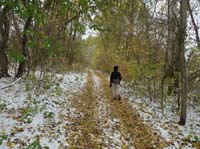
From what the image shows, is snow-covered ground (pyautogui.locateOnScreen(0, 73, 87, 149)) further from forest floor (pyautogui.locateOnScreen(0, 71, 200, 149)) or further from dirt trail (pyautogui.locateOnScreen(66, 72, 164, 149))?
dirt trail (pyautogui.locateOnScreen(66, 72, 164, 149))

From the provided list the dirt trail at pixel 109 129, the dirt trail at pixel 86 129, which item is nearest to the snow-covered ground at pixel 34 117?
the dirt trail at pixel 86 129

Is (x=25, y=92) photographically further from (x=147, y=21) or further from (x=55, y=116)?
(x=147, y=21)

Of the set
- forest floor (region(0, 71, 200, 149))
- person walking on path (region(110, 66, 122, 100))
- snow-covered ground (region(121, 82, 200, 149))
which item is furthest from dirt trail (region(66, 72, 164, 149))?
person walking on path (region(110, 66, 122, 100))

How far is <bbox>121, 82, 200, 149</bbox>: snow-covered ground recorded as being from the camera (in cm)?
846

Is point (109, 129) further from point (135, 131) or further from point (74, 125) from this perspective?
point (74, 125)

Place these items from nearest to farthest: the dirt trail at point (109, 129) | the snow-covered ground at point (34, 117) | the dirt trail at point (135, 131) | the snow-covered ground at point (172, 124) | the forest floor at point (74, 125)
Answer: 1. the snow-covered ground at point (34, 117)
2. the forest floor at point (74, 125)
3. the dirt trail at point (109, 129)
4. the dirt trail at point (135, 131)
5. the snow-covered ground at point (172, 124)

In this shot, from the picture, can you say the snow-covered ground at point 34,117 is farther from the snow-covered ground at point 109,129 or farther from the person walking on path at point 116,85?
the person walking on path at point 116,85

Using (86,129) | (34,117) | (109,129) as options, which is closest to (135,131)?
(109,129)

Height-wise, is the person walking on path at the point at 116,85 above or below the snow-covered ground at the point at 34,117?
above

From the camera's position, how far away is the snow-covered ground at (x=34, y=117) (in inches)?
270

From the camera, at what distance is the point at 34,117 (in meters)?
8.75

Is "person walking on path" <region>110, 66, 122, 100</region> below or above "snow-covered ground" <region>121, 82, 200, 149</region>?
above

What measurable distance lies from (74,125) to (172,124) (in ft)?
13.0

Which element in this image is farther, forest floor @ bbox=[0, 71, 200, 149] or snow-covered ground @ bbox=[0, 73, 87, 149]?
forest floor @ bbox=[0, 71, 200, 149]
